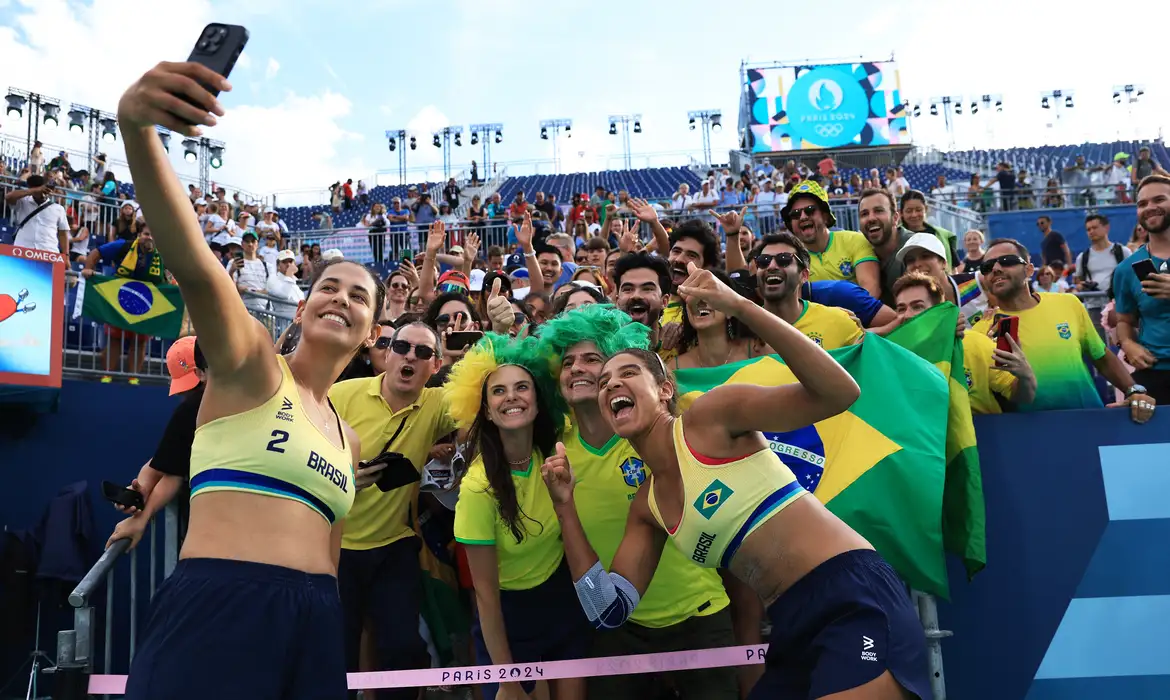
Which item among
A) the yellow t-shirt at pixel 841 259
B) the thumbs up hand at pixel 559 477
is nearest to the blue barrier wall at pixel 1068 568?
the yellow t-shirt at pixel 841 259

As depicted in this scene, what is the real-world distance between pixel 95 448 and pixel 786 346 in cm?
753

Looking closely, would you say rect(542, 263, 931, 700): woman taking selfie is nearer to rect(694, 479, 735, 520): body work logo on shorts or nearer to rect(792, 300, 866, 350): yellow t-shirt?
rect(694, 479, 735, 520): body work logo on shorts

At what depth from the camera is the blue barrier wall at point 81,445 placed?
25.6 ft

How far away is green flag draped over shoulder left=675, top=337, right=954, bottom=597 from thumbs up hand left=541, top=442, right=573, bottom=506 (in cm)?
77

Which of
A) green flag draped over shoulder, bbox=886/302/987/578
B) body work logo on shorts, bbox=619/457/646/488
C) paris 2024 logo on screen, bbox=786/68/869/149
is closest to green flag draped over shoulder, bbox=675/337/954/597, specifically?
green flag draped over shoulder, bbox=886/302/987/578

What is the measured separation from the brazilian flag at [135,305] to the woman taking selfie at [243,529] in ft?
23.4

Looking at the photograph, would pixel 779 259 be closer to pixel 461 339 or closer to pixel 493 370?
pixel 493 370

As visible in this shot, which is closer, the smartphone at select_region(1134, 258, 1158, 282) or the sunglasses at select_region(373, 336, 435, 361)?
the sunglasses at select_region(373, 336, 435, 361)

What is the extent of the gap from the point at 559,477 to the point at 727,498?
2.77ft

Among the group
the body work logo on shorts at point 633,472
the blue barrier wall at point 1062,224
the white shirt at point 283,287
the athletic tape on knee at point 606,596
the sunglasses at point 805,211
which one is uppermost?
the blue barrier wall at point 1062,224

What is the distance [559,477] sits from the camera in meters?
3.61

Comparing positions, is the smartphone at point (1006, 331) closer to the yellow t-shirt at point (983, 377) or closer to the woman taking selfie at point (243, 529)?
the yellow t-shirt at point (983, 377)

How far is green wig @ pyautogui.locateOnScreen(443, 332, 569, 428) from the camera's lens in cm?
420

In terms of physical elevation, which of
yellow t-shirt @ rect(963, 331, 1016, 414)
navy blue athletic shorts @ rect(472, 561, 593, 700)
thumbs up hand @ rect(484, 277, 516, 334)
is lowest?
navy blue athletic shorts @ rect(472, 561, 593, 700)
